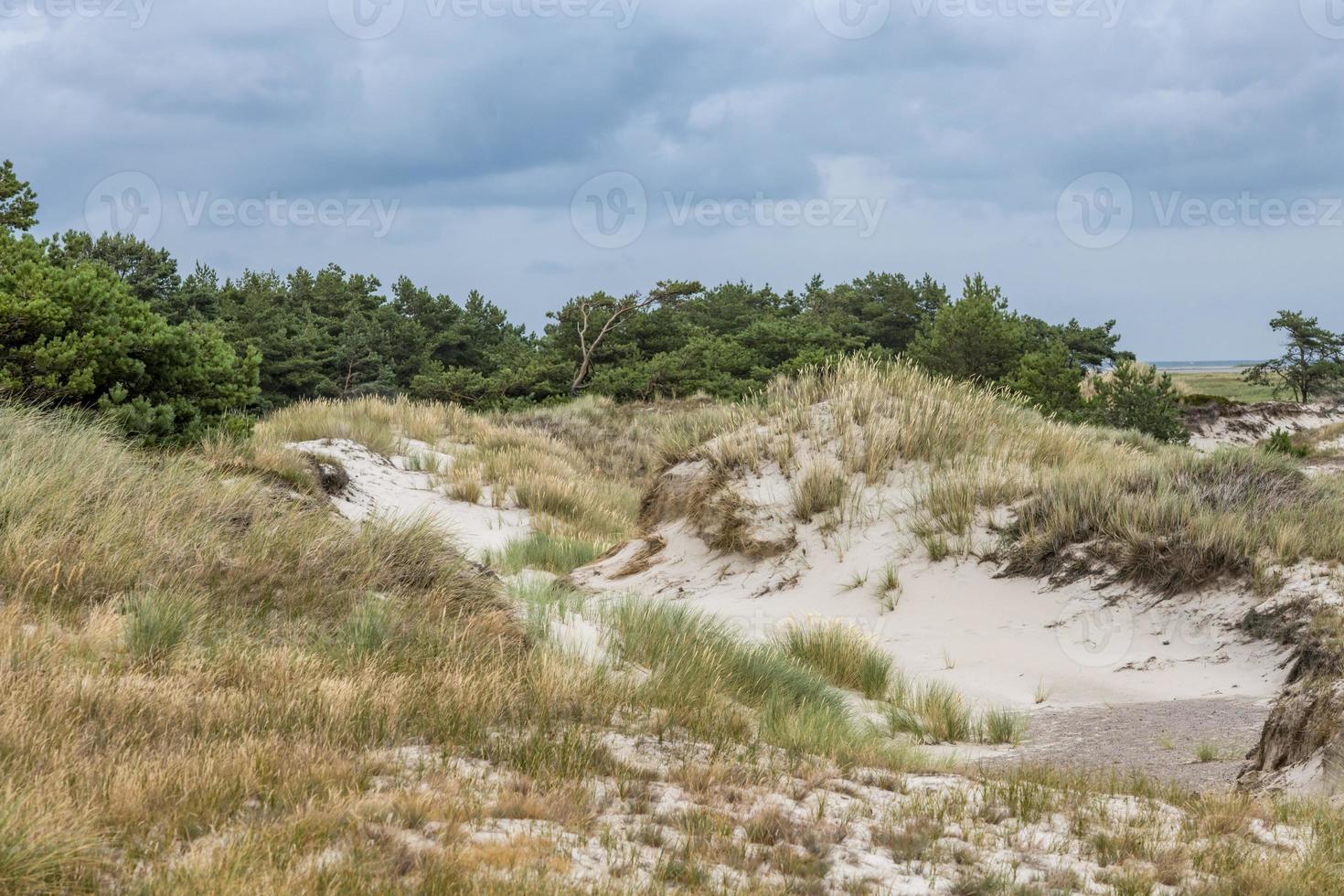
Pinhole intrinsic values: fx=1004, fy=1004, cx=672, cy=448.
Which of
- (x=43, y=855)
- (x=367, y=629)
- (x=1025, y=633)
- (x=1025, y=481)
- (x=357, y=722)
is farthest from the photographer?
(x=1025, y=481)

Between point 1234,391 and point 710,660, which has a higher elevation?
point 1234,391

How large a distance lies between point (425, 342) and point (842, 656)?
41.3 meters

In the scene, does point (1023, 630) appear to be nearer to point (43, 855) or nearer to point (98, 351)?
point (43, 855)

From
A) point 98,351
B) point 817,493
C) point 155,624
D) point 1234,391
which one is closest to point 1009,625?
point 817,493

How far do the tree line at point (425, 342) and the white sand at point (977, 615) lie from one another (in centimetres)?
605

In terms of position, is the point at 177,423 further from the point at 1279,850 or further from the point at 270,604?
the point at 1279,850

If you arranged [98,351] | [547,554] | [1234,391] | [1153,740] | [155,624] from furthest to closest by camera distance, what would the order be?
[1234,391] → [547,554] → [98,351] → [1153,740] → [155,624]

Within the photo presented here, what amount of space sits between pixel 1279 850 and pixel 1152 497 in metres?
6.40

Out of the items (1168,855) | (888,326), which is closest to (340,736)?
(1168,855)

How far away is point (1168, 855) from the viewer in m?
3.80

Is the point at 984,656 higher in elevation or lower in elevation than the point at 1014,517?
lower

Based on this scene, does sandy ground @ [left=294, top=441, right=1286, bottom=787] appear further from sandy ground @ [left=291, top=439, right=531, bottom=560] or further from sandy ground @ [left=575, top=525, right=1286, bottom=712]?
sandy ground @ [left=291, top=439, right=531, bottom=560]

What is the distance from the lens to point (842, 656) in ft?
26.7

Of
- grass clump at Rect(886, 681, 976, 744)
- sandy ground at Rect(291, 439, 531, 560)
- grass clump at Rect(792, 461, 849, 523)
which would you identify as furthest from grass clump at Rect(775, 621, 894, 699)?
sandy ground at Rect(291, 439, 531, 560)
